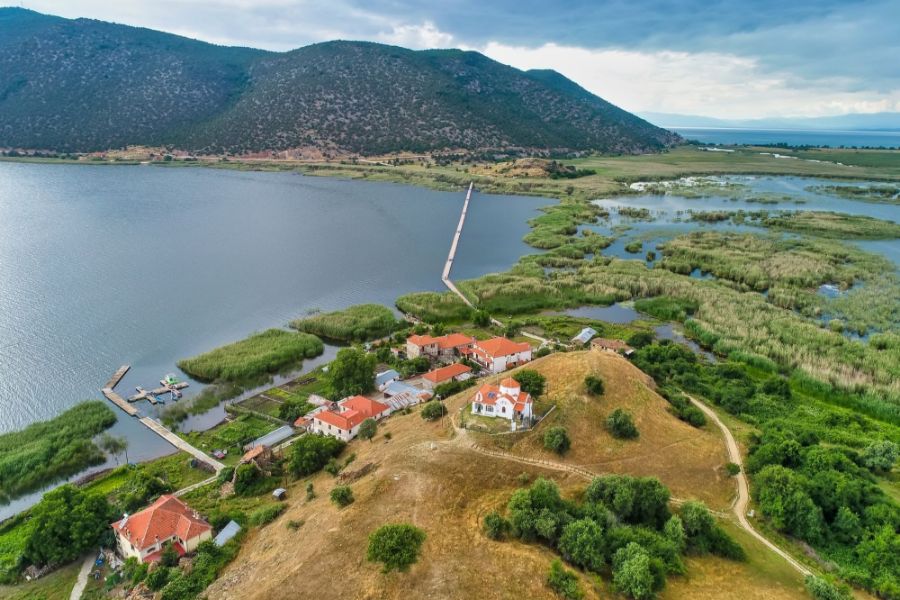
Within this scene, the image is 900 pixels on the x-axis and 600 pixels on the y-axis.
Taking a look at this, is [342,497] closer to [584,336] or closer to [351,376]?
[351,376]

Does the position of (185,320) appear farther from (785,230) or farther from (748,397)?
(785,230)

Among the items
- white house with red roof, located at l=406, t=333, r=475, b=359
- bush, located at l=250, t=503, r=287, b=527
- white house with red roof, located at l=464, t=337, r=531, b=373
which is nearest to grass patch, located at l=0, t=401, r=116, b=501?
bush, located at l=250, t=503, r=287, b=527

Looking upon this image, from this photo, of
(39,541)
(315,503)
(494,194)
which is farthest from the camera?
(494,194)

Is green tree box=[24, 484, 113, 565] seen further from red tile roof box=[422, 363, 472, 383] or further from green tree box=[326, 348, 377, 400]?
red tile roof box=[422, 363, 472, 383]

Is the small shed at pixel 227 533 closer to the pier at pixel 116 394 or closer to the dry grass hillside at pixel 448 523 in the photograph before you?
the dry grass hillside at pixel 448 523

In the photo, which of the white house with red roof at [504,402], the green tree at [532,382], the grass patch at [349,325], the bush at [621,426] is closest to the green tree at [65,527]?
the white house with red roof at [504,402]

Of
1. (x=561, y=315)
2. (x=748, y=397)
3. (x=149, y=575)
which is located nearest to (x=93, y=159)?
(x=561, y=315)
